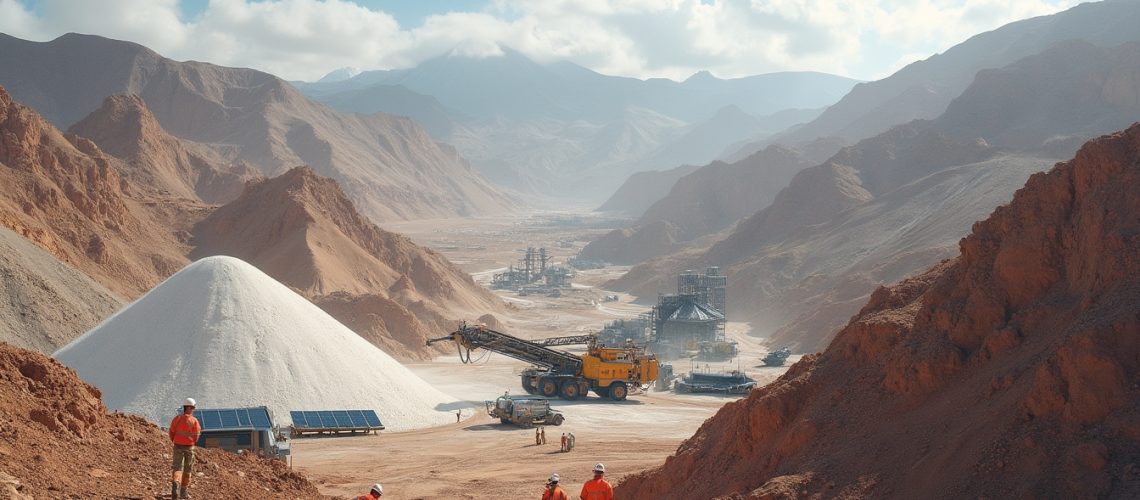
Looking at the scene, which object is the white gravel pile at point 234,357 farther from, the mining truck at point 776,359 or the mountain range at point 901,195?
the mountain range at point 901,195

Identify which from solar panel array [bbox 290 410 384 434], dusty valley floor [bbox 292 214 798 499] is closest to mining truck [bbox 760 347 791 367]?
dusty valley floor [bbox 292 214 798 499]

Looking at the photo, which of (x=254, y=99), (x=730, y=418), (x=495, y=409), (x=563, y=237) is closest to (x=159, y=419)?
(x=495, y=409)

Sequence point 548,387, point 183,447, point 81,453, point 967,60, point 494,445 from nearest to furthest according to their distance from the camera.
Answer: point 183,447, point 81,453, point 494,445, point 548,387, point 967,60

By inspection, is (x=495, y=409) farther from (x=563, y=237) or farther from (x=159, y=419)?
(x=563, y=237)

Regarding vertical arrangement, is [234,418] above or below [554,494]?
above

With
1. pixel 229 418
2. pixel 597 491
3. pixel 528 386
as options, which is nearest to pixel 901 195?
pixel 528 386

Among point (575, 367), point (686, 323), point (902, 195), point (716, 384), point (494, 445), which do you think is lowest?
point (494, 445)

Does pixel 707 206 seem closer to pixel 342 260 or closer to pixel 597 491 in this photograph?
pixel 342 260

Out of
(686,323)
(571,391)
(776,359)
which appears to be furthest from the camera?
(686,323)
